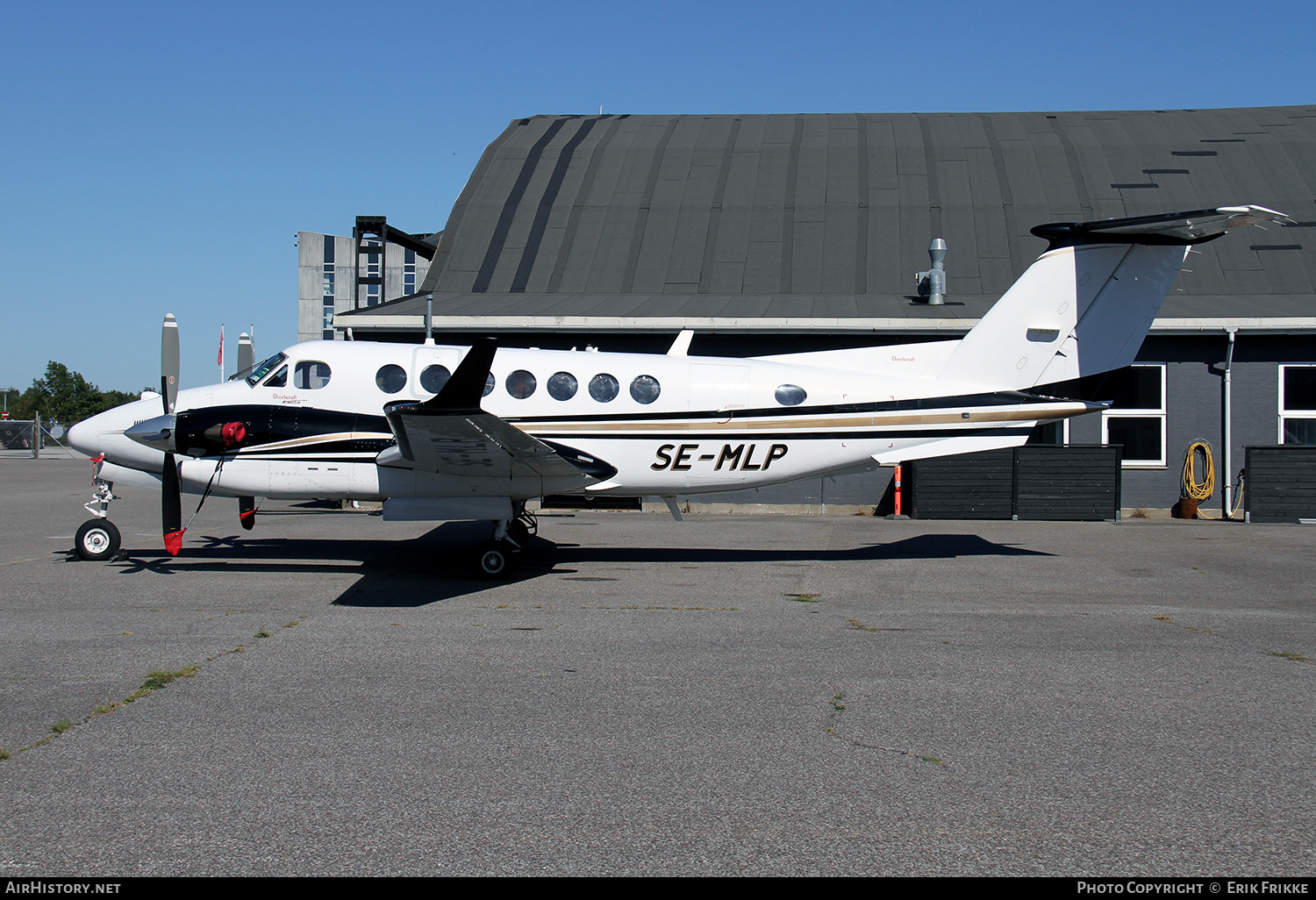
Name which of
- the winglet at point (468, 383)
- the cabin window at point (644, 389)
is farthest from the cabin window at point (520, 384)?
the winglet at point (468, 383)

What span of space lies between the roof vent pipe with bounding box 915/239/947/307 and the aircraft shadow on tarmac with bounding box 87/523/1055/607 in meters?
6.83

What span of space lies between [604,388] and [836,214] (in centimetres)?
1408

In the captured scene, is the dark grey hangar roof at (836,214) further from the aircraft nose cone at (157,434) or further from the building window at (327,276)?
the building window at (327,276)

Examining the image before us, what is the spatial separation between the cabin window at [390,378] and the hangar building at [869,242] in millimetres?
7740

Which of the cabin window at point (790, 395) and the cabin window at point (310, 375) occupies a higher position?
the cabin window at point (310, 375)

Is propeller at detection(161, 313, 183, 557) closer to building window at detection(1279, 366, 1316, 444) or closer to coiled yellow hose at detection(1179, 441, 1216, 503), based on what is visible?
coiled yellow hose at detection(1179, 441, 1216, 503)

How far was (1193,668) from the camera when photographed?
6.86 meters

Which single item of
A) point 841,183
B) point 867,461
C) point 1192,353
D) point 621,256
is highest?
point 841,183

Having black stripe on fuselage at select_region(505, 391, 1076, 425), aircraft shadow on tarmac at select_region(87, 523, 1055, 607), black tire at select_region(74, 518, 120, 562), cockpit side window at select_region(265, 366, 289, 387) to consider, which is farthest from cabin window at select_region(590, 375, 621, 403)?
black tire at select_region(74, 518, 120, 562)

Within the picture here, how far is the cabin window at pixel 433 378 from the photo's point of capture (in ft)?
38.7

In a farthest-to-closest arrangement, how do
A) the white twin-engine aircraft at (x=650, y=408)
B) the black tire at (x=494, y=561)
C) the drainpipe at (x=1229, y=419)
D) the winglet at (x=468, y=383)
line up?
the drainpipe at (x=1229, y=419) → the white twin-engine aircraft at (x=650, y=408) → the black tire at (x=494, y=561) → the winglet at (x=468, y=383)
